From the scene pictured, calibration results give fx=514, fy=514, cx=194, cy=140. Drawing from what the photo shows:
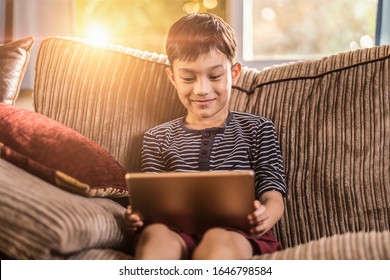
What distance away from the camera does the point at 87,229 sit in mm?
845

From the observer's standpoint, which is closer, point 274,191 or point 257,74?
point 274,191

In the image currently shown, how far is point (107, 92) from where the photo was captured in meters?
1.43

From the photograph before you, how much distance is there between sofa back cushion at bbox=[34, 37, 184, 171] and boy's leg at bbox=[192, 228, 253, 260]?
1.46ft

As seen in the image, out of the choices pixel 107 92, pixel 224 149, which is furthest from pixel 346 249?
pixel 107 92

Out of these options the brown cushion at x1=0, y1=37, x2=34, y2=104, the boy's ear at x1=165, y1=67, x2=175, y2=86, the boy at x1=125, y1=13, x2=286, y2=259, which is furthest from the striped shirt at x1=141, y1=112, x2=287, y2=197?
the brown cushion at x1=0, y1=37, x2=34, y2=104

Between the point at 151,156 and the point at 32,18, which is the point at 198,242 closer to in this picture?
the point at 151,156

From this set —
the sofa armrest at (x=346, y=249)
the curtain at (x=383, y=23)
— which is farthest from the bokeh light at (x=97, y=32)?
the sofa armrest at (x=346, y=249)

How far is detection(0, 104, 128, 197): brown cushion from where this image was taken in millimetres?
956

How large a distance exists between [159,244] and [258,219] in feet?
0.63

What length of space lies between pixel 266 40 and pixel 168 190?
153 centimetres

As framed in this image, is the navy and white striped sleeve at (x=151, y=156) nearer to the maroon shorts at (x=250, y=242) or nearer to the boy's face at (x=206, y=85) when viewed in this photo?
the boy's face at (x=206, y=85)

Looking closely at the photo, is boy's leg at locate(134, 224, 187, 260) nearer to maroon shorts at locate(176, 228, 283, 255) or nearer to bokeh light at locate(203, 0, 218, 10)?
maroon shorts at locate(176, 228, 283, 255)

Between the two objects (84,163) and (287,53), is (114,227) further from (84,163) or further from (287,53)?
(287,53)
